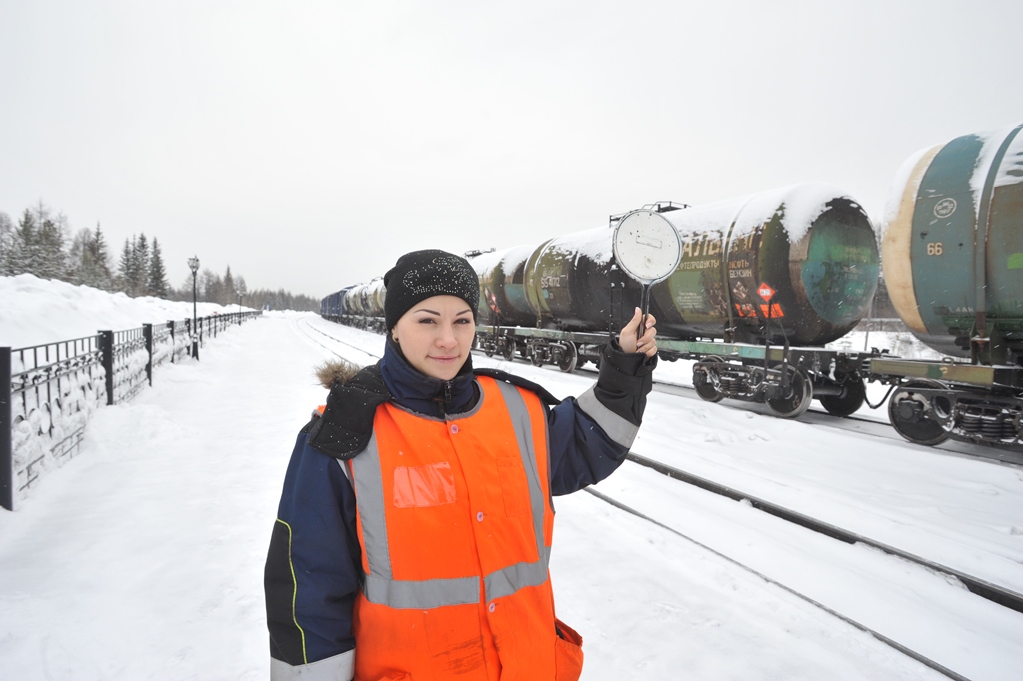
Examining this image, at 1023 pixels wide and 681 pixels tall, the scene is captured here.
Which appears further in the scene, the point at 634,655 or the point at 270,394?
the point at 270,394

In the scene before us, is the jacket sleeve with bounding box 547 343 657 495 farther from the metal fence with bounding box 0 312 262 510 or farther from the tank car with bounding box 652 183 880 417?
the tank car with bounding box 652 183 880 417

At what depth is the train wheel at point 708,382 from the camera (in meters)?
9.59

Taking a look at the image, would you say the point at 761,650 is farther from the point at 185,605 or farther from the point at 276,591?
the point at 185,605

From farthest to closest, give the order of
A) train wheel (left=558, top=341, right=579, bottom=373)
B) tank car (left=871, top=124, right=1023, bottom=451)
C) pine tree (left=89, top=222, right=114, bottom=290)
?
pine tree (left=89, top=222, right=114, bottom=290) < train wheel (left=558, top=341, right=579, bottom=373) < tank car (left=871, top=124, right=1023, bottom=451)

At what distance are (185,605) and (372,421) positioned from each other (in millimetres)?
2549

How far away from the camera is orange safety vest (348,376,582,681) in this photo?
4.44 feet

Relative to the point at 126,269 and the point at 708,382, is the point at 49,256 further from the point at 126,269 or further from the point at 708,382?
the point at 708,382

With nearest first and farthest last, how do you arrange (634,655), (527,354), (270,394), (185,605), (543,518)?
(543,518) → (634,655) → (185,605) → (270,394) → (527,354)

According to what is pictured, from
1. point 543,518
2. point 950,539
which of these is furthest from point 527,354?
point 543,518

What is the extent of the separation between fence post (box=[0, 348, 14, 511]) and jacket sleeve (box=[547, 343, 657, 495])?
4.61 meters

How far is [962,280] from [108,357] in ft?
35.8

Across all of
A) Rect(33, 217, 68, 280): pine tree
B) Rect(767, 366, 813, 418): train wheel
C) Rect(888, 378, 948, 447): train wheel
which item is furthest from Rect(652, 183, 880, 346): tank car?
Rect(33, 217, 68, 280): pine tree

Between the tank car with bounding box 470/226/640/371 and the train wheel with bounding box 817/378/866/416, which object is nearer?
the train wheel with bounding box 817/378/866/416

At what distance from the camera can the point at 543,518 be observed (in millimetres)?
1633
